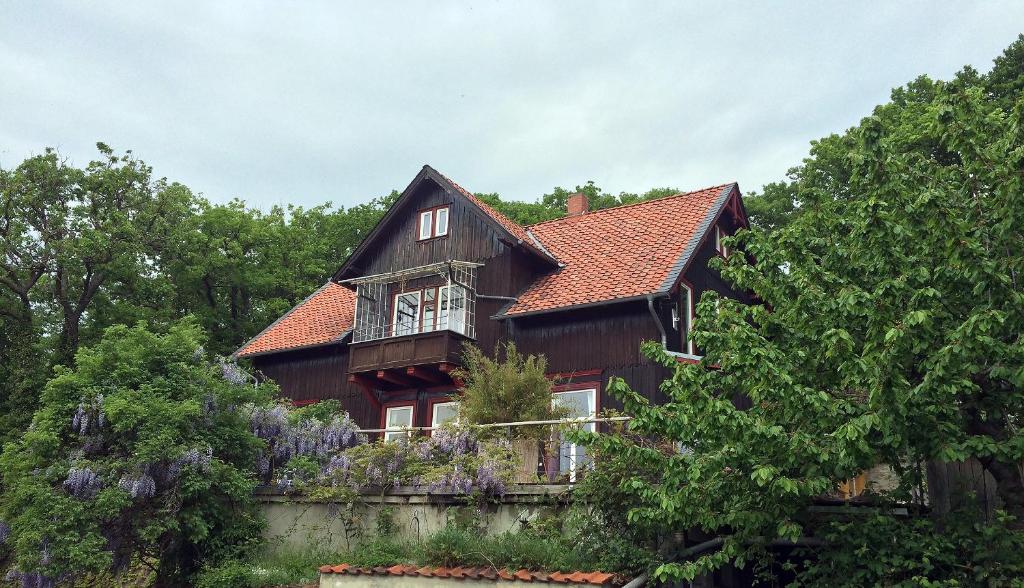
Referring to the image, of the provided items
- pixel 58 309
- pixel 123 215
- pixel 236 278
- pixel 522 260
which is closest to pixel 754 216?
pixel 522 260

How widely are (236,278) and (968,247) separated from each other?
28629 mm

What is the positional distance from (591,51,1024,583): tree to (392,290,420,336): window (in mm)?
11112

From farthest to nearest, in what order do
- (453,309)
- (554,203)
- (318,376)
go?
(554,203)
(318,376)
(453,309)

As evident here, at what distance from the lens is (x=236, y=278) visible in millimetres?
34500

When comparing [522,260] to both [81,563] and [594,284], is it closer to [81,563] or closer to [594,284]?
[594,284]

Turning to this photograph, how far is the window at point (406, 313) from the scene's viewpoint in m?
22.5

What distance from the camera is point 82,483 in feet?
51.2

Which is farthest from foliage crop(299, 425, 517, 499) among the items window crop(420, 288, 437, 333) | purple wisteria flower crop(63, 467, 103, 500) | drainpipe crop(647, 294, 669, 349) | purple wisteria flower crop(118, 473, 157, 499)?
window crop(420, 288, 437, 333)

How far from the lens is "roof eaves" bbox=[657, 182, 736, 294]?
1948cm

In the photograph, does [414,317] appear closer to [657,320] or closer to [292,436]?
[292,436]

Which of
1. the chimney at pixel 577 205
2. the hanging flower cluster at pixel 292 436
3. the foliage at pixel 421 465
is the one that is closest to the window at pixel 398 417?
the hanging flower cluster at pixel 292 436

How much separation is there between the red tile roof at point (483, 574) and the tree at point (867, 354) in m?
1.09

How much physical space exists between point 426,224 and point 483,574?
40.6 ft

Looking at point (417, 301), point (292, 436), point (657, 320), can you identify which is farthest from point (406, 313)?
point (657, 320)
